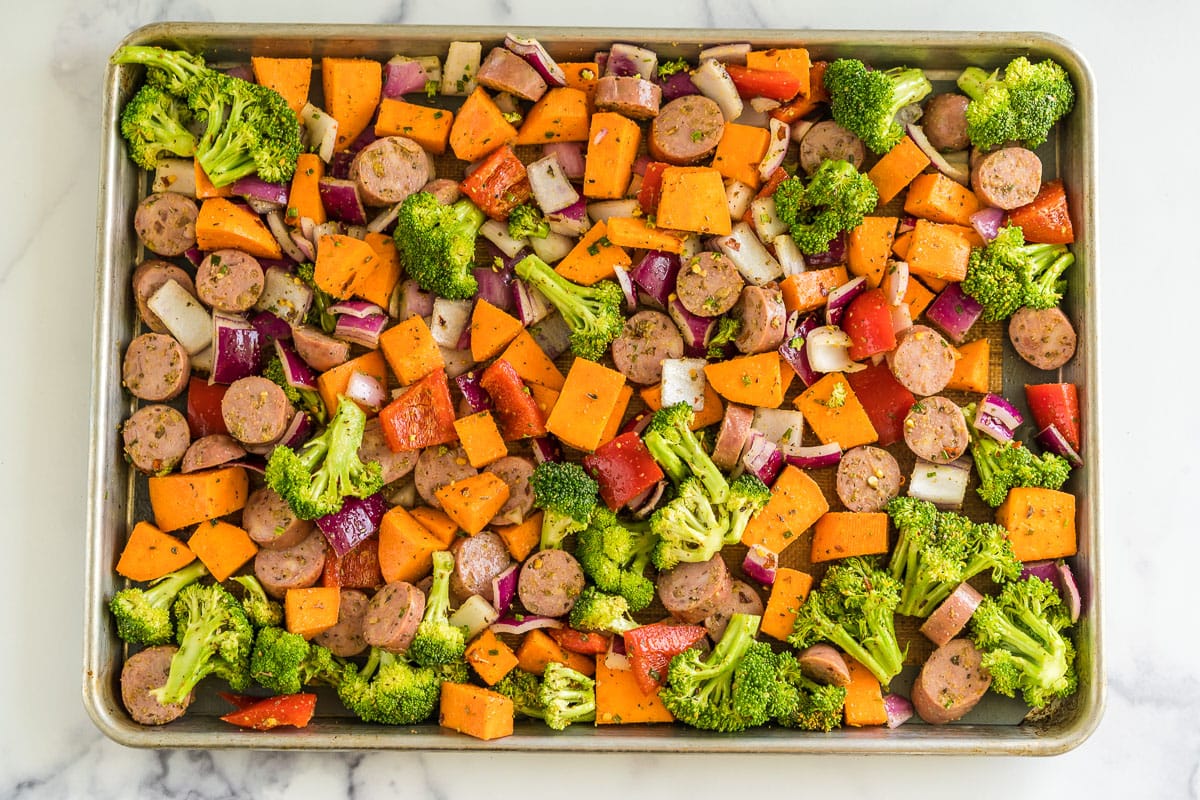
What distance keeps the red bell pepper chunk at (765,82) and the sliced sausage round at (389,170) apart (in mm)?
1186

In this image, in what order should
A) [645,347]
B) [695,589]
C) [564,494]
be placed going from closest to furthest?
[564,494] < [695,589] < [645,347]

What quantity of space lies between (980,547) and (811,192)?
141 centimetres

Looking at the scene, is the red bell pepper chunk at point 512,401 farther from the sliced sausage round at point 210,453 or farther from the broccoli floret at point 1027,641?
the broccoli floret at point 1027,641

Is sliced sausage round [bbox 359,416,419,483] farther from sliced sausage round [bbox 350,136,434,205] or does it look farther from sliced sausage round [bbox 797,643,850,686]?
sliced sausage round [bbox 797,643,850,686]

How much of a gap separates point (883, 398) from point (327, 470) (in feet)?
6.61

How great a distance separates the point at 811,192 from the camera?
3740mm

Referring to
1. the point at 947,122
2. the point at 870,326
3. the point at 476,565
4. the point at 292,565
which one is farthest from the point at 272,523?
the point at 947,122

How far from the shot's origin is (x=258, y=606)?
146 inches

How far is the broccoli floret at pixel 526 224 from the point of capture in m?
3.80

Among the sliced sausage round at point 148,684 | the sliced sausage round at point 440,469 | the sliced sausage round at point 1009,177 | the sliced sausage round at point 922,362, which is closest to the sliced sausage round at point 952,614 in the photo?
the sliced sausage round at point 922,362

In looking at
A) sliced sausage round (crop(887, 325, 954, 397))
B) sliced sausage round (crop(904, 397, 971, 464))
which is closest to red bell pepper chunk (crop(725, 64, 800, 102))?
sliced sausage round (crop(887, 325, 954, 397))

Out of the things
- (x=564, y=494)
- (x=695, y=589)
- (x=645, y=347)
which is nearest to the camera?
(x=564, y=494)

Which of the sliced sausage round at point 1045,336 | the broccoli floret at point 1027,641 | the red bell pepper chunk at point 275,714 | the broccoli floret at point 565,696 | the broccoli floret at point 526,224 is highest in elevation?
the broccoli floret at point 526,224

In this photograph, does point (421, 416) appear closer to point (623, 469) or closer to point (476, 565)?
point (476, 565)
